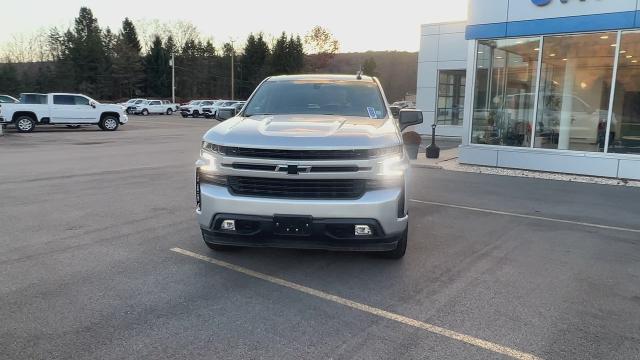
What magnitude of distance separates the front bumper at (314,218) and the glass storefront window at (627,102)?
974 centimetres

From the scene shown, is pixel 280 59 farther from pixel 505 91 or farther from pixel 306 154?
pixel 306 154

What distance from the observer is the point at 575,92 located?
12867 mm

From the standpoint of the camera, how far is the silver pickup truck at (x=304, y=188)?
4.27 metres

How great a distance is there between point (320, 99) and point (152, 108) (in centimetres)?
4730

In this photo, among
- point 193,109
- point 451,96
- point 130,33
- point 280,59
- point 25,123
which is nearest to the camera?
point 25,123

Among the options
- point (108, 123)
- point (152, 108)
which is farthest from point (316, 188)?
point (152, 108)

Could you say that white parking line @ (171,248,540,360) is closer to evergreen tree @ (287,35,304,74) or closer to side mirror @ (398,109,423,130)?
side mirror @ (398,109,423,130)

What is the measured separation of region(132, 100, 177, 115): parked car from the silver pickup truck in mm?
47386

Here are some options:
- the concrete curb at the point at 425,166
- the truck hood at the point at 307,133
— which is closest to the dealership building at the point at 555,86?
the concrete curb at the point at 425,166

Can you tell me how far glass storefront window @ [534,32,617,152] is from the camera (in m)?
12.0

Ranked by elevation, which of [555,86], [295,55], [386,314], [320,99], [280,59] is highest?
[295,55]

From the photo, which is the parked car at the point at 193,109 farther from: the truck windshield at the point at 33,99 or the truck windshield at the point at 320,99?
the truck windshield at the point at 320,99

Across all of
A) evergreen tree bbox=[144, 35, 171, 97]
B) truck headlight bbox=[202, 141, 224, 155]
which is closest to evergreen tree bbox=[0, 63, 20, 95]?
evergreen tree bbox=[144, 35, 171, 97]

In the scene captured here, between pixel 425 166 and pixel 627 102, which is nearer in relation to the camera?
pixel 627 102
